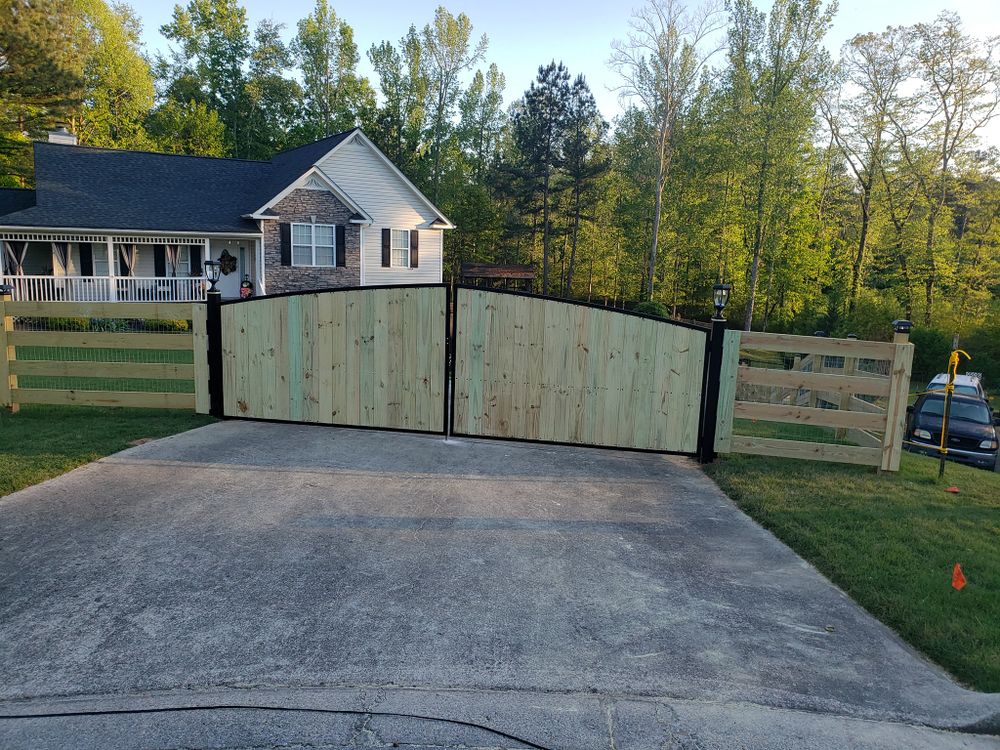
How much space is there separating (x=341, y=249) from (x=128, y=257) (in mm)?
6982

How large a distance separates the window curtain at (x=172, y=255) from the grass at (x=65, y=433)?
13.9 meters

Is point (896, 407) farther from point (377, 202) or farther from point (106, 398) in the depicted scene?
point (377, 202)

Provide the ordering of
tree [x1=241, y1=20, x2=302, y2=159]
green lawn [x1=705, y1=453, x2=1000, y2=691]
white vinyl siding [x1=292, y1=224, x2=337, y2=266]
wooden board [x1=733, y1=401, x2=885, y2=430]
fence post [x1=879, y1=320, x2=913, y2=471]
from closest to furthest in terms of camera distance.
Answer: green lawn [x1=705, y1=453, x2=1000, y2=691] < fence post [x1=879, y1=320, x2=913, y2=471] < wooden board [x1=733, y1=401, x2=885, y2=430] < white vinyl siding [x1=292, y1=224, x2=337, y2=266] < tree [x1=241, y1=20, x2=302, y2=159]

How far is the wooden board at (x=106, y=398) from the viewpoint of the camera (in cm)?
934

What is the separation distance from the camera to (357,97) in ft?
154

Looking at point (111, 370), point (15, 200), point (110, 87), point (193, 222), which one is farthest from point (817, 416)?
point (110, 87)

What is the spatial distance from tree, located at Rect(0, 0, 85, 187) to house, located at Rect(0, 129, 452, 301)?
825 centimetres

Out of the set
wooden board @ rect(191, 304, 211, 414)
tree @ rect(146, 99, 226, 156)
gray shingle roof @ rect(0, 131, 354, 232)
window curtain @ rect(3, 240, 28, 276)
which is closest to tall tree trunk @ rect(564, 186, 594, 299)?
gray shingle roof @ rect(0, 131, 354, 232)

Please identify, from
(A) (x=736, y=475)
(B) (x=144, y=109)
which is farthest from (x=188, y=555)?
(B) (x=144, y=109)

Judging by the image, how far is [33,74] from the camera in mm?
30531

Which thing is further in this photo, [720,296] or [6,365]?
[6,365]

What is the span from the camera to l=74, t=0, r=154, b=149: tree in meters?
39.1

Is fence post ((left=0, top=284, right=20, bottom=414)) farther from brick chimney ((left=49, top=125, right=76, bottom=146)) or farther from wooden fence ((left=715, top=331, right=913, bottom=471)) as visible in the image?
brick chimney ((left=49, top=125, right=76, bottom=146))

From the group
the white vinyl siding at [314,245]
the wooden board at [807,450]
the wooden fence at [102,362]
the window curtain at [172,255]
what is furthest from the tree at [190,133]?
the wooden board at [807,450]
